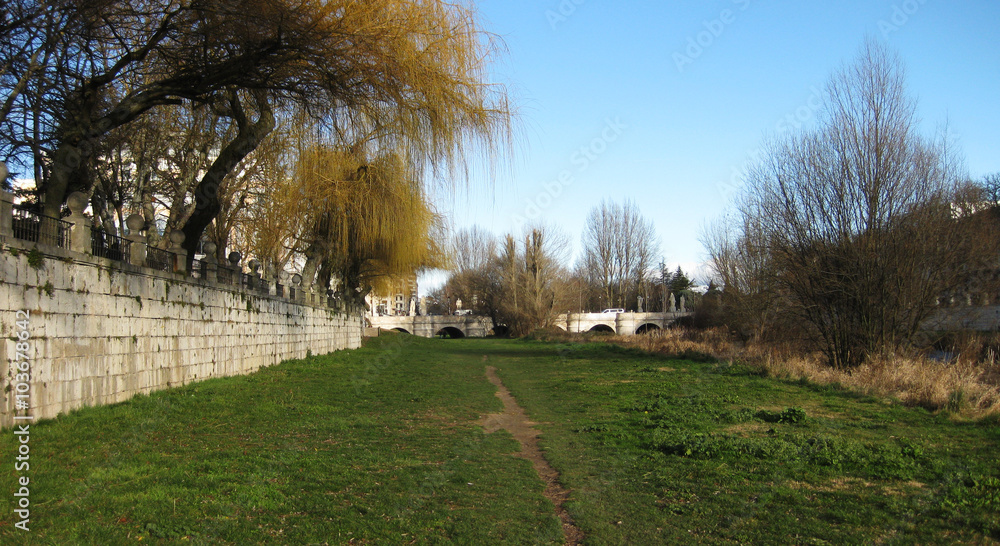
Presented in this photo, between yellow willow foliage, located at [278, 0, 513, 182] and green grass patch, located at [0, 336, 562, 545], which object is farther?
yellow willow foliage, located at [278, 0, 513, 182]

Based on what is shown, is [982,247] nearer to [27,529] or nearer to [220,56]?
[220,56]

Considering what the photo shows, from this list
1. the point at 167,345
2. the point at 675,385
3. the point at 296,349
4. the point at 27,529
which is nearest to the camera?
the point at 27,529

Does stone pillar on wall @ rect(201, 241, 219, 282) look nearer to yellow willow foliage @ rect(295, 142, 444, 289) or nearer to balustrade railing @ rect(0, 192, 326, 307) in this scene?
balustrade railing @ rect(0, 192, 326, 307)

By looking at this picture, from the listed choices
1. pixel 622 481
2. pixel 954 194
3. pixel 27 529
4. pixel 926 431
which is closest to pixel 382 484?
pixel 622 481

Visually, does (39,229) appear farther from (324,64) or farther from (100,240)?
(324,64)

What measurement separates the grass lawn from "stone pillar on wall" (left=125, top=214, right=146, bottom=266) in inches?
87.9

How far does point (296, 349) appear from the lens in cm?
2252

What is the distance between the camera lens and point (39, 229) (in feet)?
27.6

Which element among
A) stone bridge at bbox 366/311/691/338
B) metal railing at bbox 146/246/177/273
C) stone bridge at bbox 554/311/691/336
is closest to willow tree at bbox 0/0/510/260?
metal railing at bbox 146/246/177/273

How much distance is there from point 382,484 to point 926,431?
709 cm

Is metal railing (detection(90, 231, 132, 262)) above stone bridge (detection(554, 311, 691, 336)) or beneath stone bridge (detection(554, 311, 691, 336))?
above

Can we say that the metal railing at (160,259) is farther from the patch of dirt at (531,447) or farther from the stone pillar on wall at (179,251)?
the patch of dirt at (531,447)

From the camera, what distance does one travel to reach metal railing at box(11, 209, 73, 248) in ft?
26.4

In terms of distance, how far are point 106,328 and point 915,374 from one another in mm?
14521
